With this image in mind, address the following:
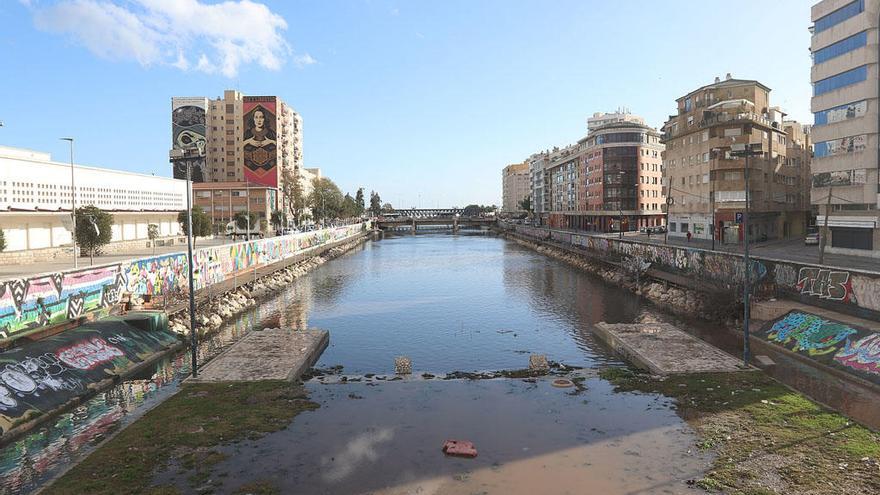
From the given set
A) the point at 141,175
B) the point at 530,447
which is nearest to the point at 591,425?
the point at 530,447

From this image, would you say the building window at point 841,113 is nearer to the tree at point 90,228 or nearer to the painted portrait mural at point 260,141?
the tree at point 90,228

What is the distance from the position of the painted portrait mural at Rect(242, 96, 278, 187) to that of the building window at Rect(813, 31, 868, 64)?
129218 millimetres

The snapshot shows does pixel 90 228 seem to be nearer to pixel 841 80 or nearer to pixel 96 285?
pixel 96 285

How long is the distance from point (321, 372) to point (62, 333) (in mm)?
13954

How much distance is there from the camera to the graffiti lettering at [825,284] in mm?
33938

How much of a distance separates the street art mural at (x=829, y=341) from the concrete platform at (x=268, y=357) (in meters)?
27.0

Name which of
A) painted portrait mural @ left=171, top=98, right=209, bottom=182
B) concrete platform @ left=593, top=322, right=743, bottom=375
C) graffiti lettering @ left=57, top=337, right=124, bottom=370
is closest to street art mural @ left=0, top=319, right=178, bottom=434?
graffiti lettering @ left=57, top=337, right=124, bottom=370

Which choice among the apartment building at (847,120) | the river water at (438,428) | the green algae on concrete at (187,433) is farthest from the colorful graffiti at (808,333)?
the green algae on concrete at (187,433)

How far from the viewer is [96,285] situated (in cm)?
3753

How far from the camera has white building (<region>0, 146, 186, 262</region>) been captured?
189ft

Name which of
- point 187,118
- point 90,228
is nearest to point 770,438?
point 90,228

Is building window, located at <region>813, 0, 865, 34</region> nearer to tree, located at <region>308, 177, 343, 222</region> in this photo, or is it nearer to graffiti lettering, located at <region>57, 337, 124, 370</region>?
graffiti lettering, located at <region>57, 337, 124, 370</region>

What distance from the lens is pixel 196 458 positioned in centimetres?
1833

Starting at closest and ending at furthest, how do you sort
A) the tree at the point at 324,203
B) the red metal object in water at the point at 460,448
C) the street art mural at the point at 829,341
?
1. the red metal object in water at the point at 460,448
2. the street art mural at the point at 829,341
3. the tree at the point at 324,203
